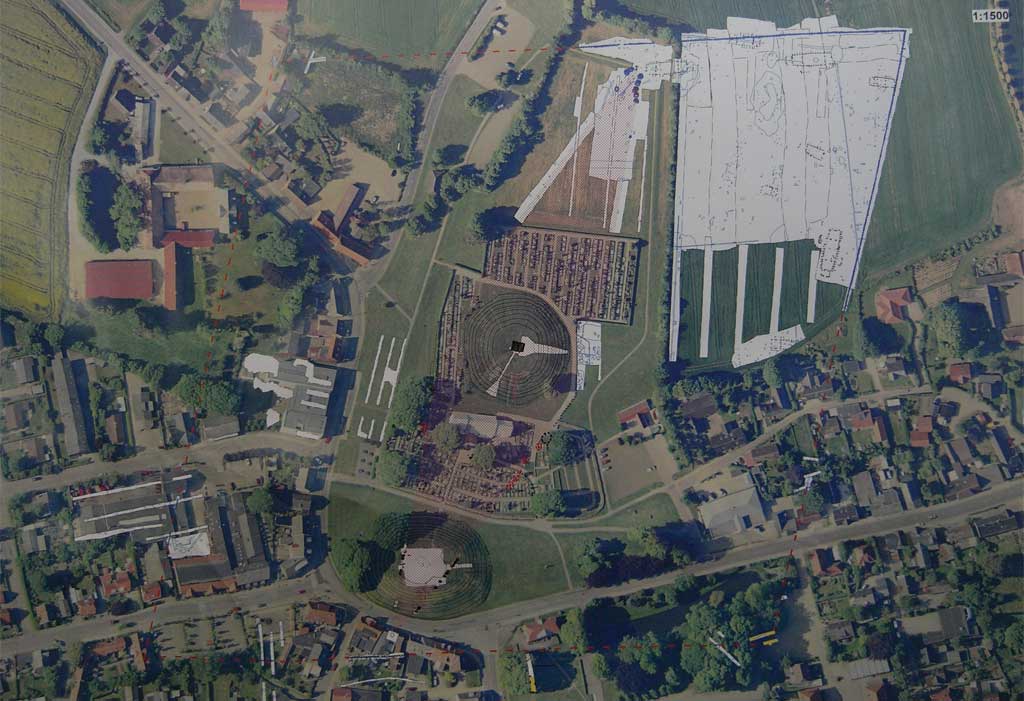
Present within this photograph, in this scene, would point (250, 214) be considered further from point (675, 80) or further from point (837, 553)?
point (837, 553)

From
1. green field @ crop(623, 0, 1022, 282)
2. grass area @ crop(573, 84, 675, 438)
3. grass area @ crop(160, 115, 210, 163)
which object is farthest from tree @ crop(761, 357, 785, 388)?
grass area @ crop(160, 115, 210, 163)

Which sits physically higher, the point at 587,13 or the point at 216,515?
the point at 587,13

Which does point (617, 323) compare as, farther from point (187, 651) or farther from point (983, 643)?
point (187, 651)

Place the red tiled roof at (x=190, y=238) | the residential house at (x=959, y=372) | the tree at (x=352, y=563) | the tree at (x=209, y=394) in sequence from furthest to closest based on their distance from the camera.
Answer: the residential house at (x=959, y=372), the red tiled roof at (x=190, y=238), the tree at (x=209, y=394), the tree at (x=352, y=563)

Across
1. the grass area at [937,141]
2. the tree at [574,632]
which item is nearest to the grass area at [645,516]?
the tree at [574,632]

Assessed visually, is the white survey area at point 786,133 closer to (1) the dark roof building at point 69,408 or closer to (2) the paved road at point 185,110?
(2) the paved road at point 185,110

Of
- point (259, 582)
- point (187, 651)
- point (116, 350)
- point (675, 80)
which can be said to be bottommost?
point (187, 651)

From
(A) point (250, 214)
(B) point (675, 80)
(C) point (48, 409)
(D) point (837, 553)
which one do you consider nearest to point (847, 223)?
(B) point (675, 80)
